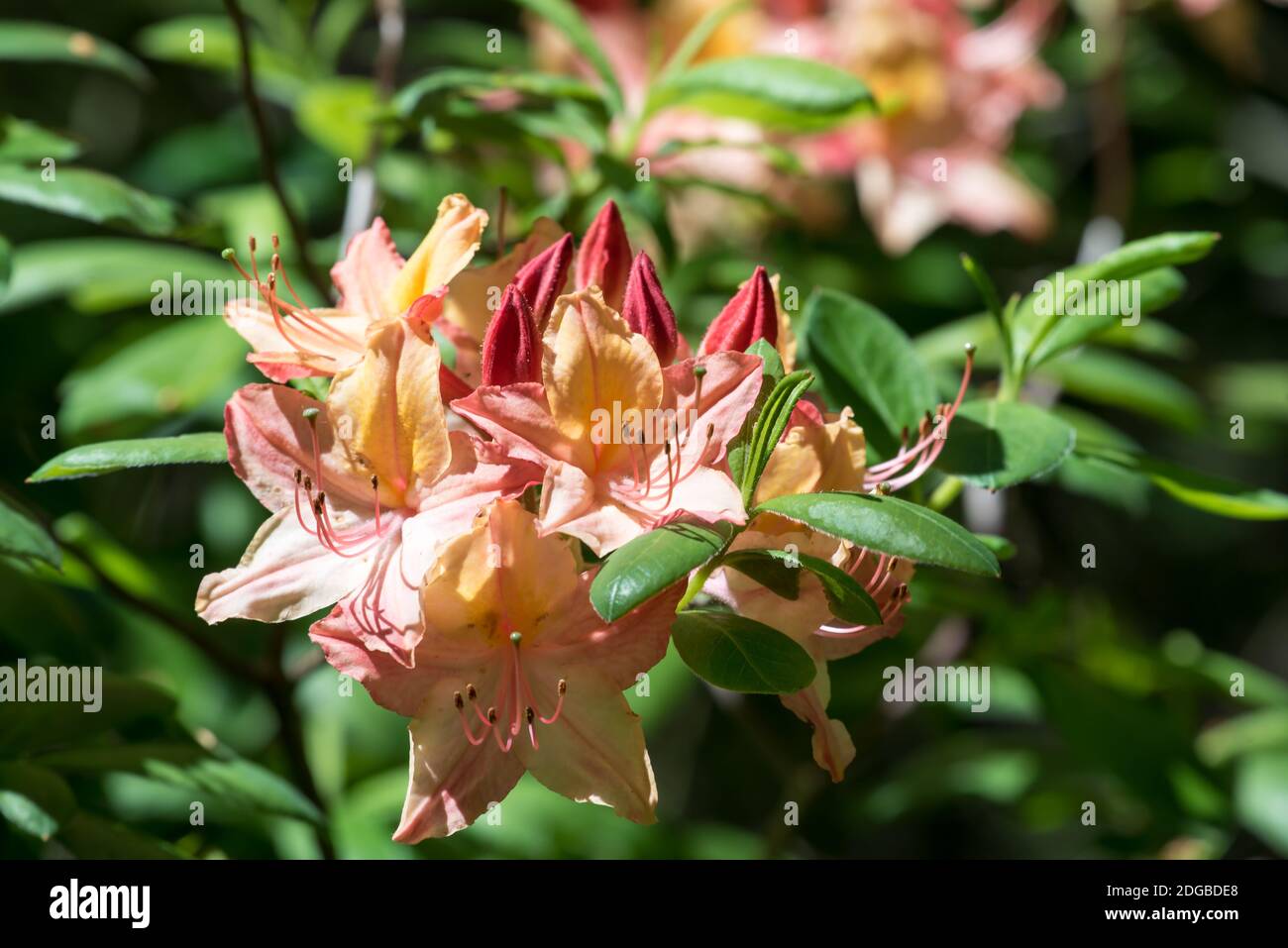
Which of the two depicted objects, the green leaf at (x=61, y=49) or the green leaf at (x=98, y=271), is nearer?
the green leaf at (x=61, y=49)

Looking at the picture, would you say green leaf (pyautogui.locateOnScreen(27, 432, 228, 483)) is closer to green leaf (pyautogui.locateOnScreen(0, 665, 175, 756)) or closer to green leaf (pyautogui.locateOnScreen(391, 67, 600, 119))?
green leaf (pyautogui.locateOnScreen(0, 665, 175, 756))

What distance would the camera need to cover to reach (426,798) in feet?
3.07

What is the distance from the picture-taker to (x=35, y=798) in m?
1.08

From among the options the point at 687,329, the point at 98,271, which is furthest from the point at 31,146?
the point at 687,329

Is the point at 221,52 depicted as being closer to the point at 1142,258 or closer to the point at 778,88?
the point at 778,88

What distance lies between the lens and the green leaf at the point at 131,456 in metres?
0.97

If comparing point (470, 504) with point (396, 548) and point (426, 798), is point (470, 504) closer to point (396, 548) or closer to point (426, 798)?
point (396, 548)

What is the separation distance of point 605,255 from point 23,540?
443 millimetres

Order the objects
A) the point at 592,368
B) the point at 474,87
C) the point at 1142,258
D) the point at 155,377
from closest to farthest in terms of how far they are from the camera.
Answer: the point at 592,368
the point at 1142,258
the point at 474,87
the point at 155,377

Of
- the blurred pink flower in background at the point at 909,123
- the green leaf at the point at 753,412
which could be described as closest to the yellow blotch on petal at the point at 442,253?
the green leaf at the point at 753,412

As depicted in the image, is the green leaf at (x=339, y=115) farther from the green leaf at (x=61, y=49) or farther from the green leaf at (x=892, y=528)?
the green leaf at (x=892, y=528)

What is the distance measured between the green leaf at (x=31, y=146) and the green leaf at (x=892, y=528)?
757mm

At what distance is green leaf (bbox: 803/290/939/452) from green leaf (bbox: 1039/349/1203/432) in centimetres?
65

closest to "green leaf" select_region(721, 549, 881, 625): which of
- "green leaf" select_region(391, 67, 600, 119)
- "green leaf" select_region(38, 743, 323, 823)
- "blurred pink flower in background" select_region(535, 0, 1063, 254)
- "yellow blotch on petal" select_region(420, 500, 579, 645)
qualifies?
"yellow blotch on petal" select_region(420, 500, 579, 645)
